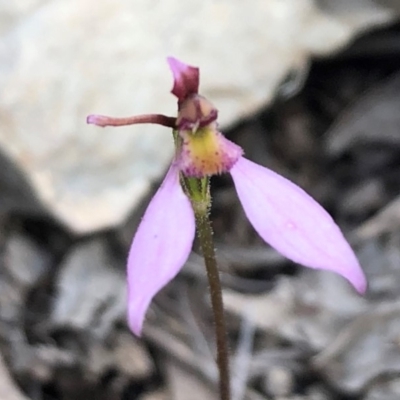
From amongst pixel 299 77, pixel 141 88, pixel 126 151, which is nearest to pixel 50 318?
pixel 126 151

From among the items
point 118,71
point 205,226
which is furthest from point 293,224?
point 118,71

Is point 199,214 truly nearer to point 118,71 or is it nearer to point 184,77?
point 184,77

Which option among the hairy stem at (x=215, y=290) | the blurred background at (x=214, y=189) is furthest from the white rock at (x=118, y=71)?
the hairy stem at (x=215, y=290)

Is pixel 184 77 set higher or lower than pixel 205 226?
higher

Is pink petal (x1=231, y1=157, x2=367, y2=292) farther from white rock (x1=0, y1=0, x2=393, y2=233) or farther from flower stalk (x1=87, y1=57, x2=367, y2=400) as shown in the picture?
white rock (x1=0, y1=0, x2=393, y2=233)

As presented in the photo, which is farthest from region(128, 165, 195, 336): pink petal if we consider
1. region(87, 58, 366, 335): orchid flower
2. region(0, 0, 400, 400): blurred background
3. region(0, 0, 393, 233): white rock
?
region(0, 0, 393, 233): white rock

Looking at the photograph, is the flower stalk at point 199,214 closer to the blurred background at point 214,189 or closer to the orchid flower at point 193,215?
the orchid flower at point 193,215
